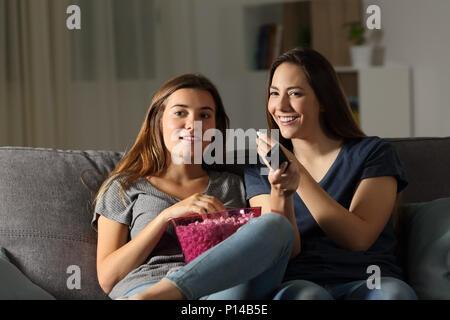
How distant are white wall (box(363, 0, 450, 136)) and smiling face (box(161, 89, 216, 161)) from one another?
7.60 ft

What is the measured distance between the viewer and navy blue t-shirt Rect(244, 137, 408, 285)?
1.58 metres

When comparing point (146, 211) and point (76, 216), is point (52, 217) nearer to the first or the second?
point (76, 216)

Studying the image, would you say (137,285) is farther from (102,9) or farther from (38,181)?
(102,9)

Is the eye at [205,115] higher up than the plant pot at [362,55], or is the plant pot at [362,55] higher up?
the plant pot at [362,55]

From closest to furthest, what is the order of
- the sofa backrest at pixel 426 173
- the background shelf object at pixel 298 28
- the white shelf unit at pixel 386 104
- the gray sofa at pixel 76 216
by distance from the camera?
the gray sofa at pixel 76 216 < the sofa backrest at pixel 426 173 < the white shelf unit at pixel 386 104 < the background shelf object at pixel 298 28

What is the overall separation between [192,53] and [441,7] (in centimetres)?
156

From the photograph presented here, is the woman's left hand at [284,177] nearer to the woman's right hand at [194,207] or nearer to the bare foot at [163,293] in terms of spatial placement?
the woman's right hand at [194,207]

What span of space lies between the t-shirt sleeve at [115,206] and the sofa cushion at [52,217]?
10 centimetres

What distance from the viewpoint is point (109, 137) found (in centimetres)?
335

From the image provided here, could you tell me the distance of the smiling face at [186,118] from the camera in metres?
1.74

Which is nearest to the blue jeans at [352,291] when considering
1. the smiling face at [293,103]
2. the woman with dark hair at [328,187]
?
the woman with dark hair at [328,187]

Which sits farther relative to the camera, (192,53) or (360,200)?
(192,53)

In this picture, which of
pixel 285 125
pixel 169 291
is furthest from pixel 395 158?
pixel 169 291

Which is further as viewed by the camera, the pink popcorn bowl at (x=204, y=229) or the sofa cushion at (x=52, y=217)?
the sofa cushion at (x=52, y=217)
